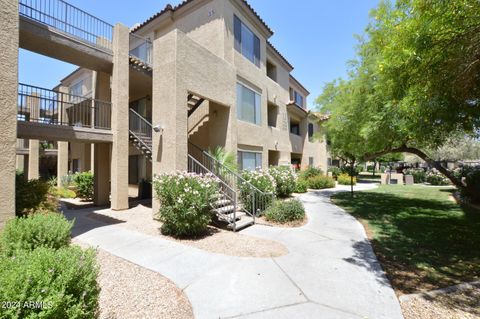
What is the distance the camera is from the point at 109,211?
10945mm

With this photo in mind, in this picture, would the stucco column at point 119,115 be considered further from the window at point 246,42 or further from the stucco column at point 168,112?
the window at point 246,42

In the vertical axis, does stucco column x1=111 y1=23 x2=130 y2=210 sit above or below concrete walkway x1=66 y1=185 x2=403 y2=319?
above

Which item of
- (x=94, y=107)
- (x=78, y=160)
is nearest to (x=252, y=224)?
(x=94, y=107)

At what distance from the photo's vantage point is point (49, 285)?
2463mm

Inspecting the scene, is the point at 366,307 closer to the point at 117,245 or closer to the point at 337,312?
the point at 337,312

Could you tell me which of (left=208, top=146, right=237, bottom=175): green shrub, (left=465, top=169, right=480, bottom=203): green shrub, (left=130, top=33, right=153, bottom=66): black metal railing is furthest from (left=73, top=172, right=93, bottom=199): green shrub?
(left=465, top=169, right=480, bottom=203): green shrub

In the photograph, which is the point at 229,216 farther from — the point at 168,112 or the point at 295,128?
the point at 295,128

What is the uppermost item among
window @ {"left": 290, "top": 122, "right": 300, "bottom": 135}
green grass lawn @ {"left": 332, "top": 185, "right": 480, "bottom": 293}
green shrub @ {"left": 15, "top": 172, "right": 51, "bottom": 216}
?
window @ {"left": 290, "top": 122, "right": 300, "bottom": 135}

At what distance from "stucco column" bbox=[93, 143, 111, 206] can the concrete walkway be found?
4.64 meters

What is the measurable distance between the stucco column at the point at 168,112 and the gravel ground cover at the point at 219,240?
99 cm

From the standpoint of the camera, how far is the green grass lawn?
5.09 m

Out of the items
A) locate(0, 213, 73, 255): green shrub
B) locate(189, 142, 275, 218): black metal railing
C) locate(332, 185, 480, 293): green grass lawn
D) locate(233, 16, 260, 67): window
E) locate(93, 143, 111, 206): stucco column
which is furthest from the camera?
locate(233, 16, 260, 67): window

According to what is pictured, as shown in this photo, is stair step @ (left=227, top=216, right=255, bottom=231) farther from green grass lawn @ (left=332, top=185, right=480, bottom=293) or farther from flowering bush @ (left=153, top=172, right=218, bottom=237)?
green grass lawn @ (left=332, top=185, right=480, bottom=293)

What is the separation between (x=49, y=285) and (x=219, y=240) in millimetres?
5125
